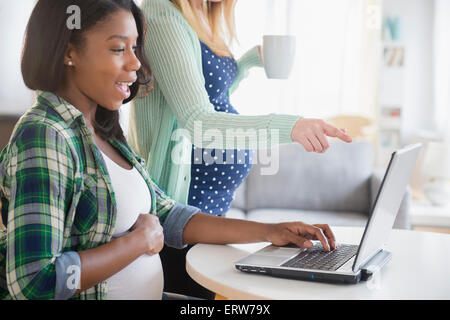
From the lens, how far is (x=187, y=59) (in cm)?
123

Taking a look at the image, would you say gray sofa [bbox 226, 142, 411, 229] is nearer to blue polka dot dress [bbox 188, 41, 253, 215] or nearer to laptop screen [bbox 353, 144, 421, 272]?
blue polka dot dress [bbox 188, 41, 253, 215]

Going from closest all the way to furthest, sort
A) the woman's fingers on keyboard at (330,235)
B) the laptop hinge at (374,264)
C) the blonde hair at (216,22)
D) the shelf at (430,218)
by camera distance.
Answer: the laptop hinge at (374,264) < the woman's fingers on keyboard at (330,235) < the blonde hair at (216,22) < the shelf at (430,218)

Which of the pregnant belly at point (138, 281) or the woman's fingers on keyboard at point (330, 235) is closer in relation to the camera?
the pregnant belly at point (138, 281)

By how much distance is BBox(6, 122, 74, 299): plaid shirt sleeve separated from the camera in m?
0.82

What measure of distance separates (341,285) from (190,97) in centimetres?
53

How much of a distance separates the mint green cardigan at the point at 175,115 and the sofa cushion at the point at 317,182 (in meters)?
1.90

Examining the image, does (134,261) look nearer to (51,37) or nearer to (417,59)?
(51,37)

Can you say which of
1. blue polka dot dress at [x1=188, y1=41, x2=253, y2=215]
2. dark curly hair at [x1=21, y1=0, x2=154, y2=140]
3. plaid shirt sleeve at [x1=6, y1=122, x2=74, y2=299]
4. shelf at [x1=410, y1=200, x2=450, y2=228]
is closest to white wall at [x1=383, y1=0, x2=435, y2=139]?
shelf at [x1=410, y1=200, x2=450, y2=228]

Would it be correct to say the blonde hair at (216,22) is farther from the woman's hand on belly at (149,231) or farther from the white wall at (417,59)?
the white wall at (417,59)

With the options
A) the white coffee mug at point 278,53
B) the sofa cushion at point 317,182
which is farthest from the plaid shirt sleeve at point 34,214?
the sofa cushion at point 317,182

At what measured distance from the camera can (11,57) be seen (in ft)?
5.91

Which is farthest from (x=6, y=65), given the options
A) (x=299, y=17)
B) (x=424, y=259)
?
(x=299, y=17)

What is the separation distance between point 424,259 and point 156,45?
2.45 feet

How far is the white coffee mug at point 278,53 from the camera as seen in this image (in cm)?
143
